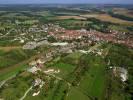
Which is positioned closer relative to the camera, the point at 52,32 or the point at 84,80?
the point at 84,80

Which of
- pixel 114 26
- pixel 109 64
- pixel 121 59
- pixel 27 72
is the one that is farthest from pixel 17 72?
pixel 114 26

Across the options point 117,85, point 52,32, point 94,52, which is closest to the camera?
point 117,85

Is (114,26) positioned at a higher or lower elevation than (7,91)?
lower

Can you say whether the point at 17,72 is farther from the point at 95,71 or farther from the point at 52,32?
the point at 52,32

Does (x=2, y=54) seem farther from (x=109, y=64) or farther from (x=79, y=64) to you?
(x=109, y=64)

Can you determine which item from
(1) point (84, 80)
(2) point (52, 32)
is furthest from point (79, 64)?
(2) point (52, 32)

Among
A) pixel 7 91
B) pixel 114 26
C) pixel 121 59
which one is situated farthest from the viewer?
pixel 114 26

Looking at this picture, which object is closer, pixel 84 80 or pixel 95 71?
pixel 84 80

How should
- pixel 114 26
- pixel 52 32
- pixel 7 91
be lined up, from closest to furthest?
pixel 7 91
pixel 52 32
pixel 114 26

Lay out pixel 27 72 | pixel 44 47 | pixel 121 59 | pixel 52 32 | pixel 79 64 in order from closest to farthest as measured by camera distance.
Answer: pixel 27 72
pixel 79 64
pixel 121 59
pixel 44 47
pixel 52 32
